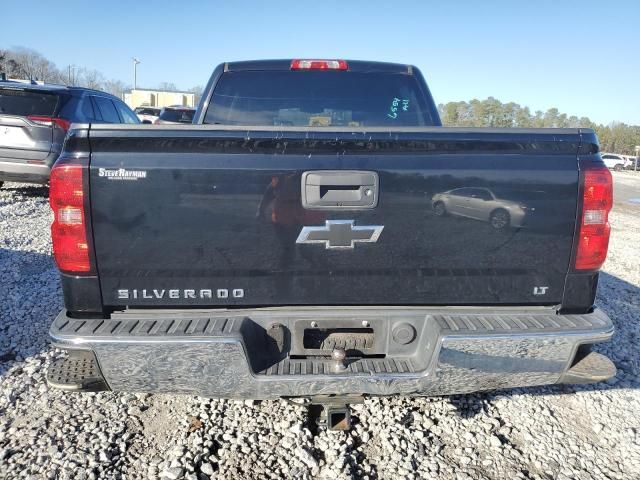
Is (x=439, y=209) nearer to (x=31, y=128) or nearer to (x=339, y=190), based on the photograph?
(x=339, y=190)

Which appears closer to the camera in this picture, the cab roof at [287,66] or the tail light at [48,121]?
the cab roof at [287,66]

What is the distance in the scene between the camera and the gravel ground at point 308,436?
2498 millimetres

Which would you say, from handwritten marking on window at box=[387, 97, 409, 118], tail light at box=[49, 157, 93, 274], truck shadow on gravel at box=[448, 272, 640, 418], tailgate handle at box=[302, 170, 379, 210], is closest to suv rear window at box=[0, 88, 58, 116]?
handwritten marking on window at box=[387, 97, 409, 118]

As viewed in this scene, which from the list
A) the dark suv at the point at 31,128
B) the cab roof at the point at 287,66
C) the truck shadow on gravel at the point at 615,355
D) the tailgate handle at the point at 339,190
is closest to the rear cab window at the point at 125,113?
the dark suv at the point at 31,128

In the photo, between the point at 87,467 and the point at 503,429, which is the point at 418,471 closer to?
the point at 503,429

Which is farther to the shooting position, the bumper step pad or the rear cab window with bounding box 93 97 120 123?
the rear cab window with bounding box 93 97 120 123

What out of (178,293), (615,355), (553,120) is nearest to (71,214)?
(178,293)

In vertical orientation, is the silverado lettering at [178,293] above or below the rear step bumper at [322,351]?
above

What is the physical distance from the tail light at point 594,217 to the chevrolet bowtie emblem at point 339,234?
0.97 metres

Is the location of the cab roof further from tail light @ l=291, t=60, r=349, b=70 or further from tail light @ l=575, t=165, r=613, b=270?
tail light @ l=575, t=165, r=613, b=270

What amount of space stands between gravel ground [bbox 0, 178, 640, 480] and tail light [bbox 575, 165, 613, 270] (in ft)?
3.84

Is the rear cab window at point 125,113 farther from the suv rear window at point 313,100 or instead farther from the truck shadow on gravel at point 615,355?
the truck shadow on gravel at point 615,355

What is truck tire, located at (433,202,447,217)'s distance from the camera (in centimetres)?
219

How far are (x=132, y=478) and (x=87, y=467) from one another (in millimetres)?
267
